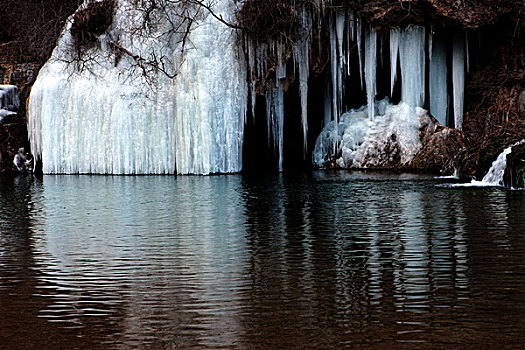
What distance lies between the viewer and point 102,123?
16078 millimetres

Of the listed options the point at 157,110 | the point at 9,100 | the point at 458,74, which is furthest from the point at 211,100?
the point at 9,100

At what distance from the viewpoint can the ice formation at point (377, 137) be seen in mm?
16703

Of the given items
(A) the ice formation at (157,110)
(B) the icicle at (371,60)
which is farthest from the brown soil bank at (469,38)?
(A) the ice formation at (157,110)

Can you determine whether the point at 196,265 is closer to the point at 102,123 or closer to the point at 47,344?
the point at 47,344

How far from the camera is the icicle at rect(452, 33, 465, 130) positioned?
16.4 m

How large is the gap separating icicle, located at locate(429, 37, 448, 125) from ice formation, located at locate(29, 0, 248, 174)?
4997 millimetres

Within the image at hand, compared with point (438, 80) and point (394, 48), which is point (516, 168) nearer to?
point (394, 48)

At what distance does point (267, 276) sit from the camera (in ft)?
12.8

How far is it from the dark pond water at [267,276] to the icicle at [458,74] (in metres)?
8.92

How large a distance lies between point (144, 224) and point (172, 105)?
30.5ft

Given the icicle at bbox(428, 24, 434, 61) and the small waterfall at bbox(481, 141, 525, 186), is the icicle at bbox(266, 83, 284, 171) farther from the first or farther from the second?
the small waterfall at bbox(481, 141, 525, 186)

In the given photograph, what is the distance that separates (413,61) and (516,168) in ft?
21.3

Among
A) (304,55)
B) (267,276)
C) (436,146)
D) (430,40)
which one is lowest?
(267,276)

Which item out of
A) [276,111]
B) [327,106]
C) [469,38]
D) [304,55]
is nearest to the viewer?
[304,55]
